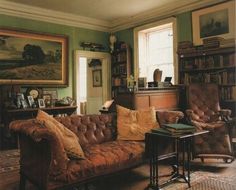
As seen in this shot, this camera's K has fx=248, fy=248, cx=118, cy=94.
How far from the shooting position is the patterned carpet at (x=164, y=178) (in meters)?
2.75

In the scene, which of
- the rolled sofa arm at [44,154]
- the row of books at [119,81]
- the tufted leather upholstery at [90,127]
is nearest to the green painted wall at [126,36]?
the row of books at [119,81]

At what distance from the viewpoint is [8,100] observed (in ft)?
16.0

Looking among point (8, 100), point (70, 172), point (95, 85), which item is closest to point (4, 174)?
point (70, 172)

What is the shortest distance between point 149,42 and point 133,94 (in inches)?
99.9

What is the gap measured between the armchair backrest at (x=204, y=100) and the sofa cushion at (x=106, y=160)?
1.49m

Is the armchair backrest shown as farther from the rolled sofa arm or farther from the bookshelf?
the rolled sofa arm

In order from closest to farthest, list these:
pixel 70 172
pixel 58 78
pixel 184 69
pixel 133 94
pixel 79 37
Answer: pixel 70 172, pixel 133 94, pixel 184 69, pixel 58 78, pixel 79 37

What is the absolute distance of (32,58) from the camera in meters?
5.43

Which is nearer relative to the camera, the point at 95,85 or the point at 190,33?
the point at 190,33

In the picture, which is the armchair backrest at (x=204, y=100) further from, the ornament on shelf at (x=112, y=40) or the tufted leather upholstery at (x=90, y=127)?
the ornament on shelf at (x=112, y=40)

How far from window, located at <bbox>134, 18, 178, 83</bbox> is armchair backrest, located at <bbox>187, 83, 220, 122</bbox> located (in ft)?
3.34

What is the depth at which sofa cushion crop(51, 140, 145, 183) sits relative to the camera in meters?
2.25

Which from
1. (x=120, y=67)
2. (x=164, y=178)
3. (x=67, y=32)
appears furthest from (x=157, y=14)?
(x=164, y=178)

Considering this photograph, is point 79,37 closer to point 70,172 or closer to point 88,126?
point 88,126
